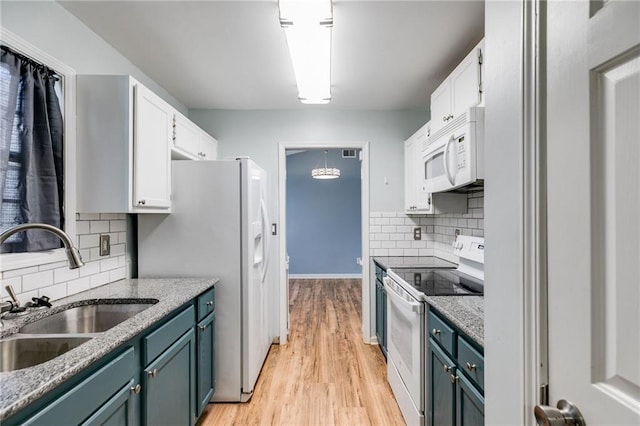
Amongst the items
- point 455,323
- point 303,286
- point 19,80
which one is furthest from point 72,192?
point 303,286

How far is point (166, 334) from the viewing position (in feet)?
4.96

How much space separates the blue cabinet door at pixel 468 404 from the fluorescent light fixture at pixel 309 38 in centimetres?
176

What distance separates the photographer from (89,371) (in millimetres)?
1019

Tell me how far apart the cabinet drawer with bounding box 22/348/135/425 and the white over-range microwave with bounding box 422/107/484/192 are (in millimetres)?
1749

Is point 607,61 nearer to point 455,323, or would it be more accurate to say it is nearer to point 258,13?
point 455,323

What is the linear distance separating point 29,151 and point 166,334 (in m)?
1.07

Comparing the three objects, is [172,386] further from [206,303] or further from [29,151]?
[29,151]

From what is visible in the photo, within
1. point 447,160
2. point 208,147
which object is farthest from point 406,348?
point 208,147

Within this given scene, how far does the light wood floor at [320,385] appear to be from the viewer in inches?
80.1

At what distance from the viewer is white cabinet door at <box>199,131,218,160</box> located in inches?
113

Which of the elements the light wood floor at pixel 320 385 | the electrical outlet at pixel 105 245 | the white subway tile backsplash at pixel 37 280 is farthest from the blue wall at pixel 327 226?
the white subway tile backsplash at pixel 37 280

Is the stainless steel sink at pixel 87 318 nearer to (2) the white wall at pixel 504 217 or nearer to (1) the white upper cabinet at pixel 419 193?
(2) the white wall at pixel 504 217

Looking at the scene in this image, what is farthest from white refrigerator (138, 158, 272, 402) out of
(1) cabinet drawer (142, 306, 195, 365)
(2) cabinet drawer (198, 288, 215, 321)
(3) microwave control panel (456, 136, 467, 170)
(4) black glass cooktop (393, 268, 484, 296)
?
(3) microwave control panel (456, 136, 467, 170)

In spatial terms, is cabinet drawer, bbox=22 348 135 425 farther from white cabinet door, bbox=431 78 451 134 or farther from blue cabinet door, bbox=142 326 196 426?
white cabinet door, bbox=431 78 451 134
